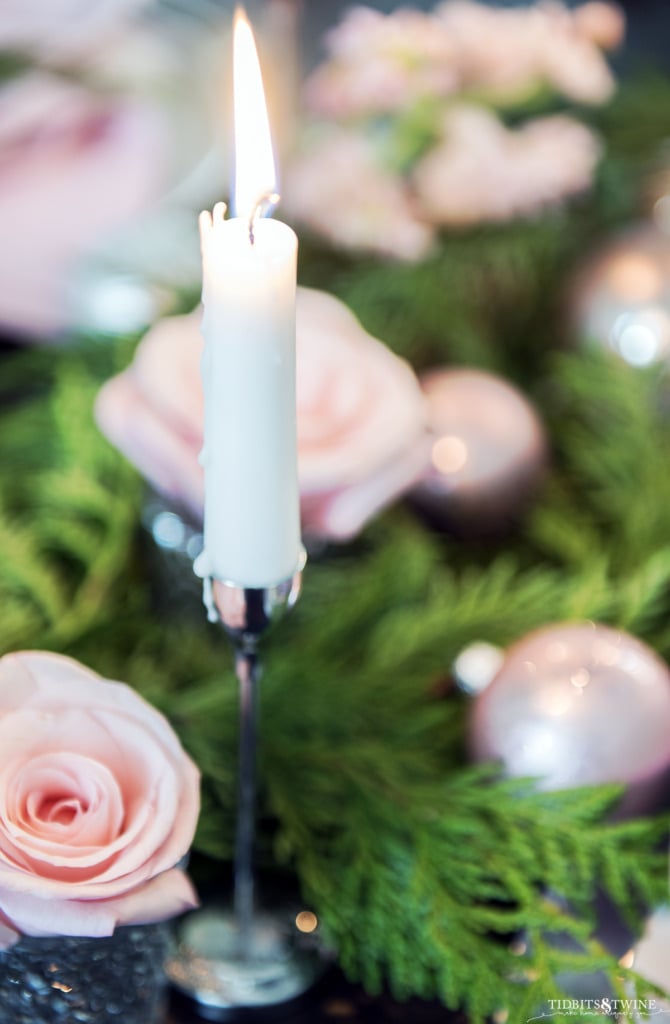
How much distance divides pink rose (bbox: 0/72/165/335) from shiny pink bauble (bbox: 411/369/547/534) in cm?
24

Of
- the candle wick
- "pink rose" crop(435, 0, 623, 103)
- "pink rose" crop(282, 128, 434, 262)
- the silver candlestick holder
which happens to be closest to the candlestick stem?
the silver candlestick holder

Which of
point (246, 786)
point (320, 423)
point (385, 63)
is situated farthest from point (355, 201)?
point (246, 786)

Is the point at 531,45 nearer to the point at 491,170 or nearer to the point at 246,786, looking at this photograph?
the point at 491,170

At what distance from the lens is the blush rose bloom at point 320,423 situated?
0.38 metres

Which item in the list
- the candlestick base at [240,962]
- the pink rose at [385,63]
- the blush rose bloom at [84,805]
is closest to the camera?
the blush rose bloom at [84,805]

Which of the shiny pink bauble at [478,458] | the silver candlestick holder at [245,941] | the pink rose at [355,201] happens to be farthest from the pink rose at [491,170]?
the silver candlestick holder at [245,941]

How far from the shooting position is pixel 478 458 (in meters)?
0.55

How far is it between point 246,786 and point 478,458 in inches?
9.8

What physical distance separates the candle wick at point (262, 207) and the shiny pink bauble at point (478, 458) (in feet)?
0.89

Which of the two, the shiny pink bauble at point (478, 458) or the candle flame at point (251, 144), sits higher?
the shiny pink bauble at point (478, 458)

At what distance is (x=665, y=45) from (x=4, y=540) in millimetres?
1145

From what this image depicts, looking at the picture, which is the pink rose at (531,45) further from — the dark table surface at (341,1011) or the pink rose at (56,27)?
the dark table surface at (341,1011)

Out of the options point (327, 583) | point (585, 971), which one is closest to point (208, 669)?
point (327, 583)

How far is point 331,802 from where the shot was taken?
0.40 meters
